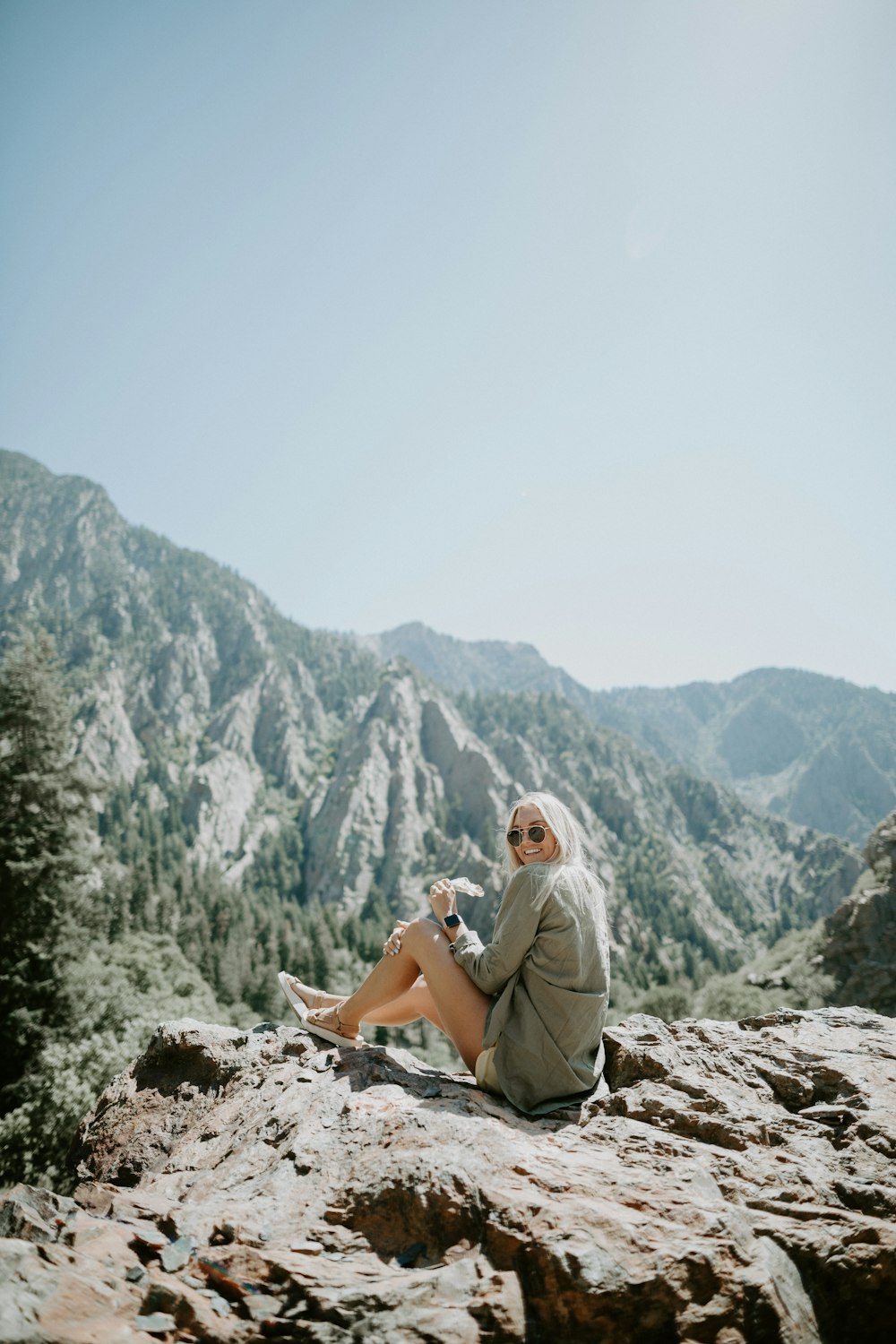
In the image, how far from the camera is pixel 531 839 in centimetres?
489

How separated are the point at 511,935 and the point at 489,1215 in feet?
5.28

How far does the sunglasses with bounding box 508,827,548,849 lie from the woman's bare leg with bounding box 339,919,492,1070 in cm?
98

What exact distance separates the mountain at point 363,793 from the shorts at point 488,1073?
74.3 meters

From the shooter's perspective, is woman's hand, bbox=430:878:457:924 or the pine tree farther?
the pine tree

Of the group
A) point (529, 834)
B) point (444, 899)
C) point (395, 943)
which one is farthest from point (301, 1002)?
point (529, 834)

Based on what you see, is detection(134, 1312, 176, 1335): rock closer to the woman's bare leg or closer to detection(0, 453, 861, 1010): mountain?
the woman's bare leg

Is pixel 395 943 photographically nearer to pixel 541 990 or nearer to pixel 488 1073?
pixel 488 1073

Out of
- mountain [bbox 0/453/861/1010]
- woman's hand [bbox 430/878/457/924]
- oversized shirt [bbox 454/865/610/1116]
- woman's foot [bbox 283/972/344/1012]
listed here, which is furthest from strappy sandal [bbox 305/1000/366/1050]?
mountain [bbox 0/453/861/1010]

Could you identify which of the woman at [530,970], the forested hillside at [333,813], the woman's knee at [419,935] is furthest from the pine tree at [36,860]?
the forested hillside at [333,813]

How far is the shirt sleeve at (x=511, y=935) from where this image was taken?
4.51 m

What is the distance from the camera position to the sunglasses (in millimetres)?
4891

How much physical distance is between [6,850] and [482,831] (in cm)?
11354

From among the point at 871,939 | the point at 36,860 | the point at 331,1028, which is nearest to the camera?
the point at 331,1028

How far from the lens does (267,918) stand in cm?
8150
